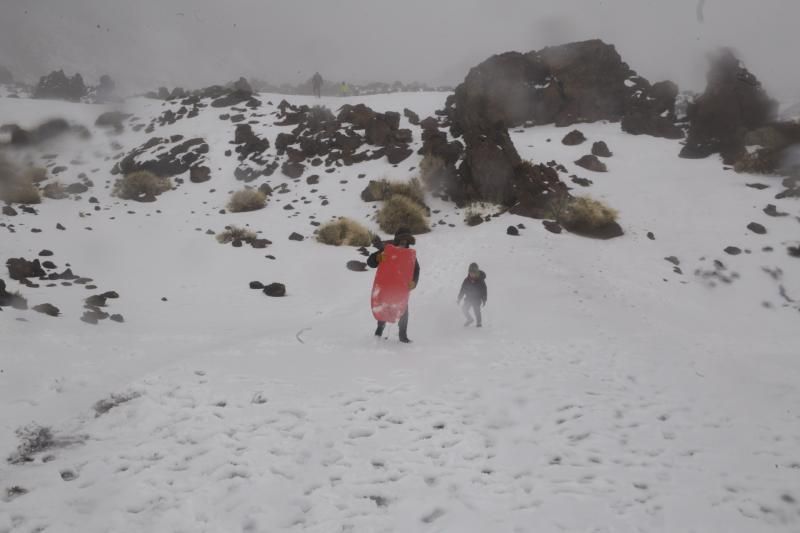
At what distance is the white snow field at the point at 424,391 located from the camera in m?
3.32

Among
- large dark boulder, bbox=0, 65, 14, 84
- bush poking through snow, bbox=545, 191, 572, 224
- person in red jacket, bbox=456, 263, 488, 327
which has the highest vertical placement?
large dark boulder, bbox=0, 65, 14, 84

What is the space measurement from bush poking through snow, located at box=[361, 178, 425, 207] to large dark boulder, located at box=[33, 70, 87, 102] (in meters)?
46.1

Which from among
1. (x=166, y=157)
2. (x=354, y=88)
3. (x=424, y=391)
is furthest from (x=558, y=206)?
(x=354, y=88)

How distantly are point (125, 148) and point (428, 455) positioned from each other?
33.3 metres

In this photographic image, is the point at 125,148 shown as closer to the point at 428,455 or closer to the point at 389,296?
the point at 389,296

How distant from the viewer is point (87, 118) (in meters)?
33.4

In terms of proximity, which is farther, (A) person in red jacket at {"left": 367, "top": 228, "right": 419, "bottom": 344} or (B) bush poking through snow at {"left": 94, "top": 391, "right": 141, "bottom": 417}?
(A) person in red jacket at {"left": 367, "top": 228, "right": 419, "bottom": 344}

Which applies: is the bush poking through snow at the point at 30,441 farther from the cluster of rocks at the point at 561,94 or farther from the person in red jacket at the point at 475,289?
the cluster of rocks at the point at 561,94

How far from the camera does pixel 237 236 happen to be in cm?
1582

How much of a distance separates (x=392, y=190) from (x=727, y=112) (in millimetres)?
15825

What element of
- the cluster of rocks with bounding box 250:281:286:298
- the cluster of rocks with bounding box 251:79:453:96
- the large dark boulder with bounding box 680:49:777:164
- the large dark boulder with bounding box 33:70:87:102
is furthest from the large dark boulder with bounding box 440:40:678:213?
the large dark boulder with bounding box 33:70:87:102

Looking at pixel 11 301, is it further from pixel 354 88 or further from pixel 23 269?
pixel 354 88

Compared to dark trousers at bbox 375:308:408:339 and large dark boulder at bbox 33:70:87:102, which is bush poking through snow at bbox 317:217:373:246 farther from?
large dark boulder at bbox 33:70:87:102

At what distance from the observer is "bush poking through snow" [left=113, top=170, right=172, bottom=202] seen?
21922 mm
